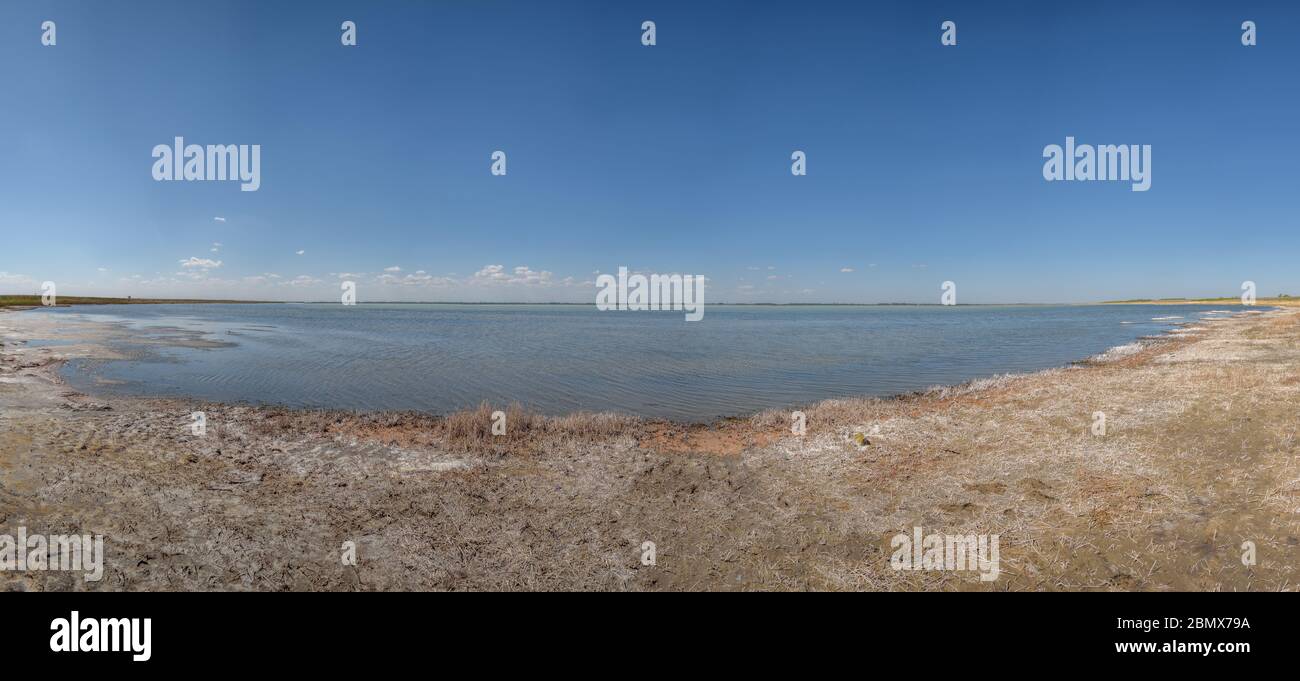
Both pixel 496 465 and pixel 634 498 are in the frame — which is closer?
pixel 634 498

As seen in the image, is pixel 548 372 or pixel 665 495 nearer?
pixel 665 495

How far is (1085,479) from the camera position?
31.3ft

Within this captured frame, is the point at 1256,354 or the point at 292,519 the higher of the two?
the point at 1256,354

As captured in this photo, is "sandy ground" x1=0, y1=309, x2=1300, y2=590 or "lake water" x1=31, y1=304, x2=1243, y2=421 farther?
"lake water" x1=31, y1=304, x2=1243, y2=421

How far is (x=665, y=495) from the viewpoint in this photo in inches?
386

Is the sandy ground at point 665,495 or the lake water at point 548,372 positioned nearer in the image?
the sandy ground at point 665,495

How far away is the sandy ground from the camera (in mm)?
6750

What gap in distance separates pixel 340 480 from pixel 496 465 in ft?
9.97

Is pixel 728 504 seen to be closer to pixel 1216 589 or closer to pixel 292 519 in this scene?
pixel 1216 589

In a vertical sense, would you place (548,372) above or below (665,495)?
above

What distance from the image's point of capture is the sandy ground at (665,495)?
6750 millimetres

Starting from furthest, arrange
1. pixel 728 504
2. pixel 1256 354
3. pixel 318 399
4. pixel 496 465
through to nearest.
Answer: pixel 1256 354, pixel 318 399, pixel 496 465, pixel 728 504

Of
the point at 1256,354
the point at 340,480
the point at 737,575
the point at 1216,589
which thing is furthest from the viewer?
the point at 1256,354
